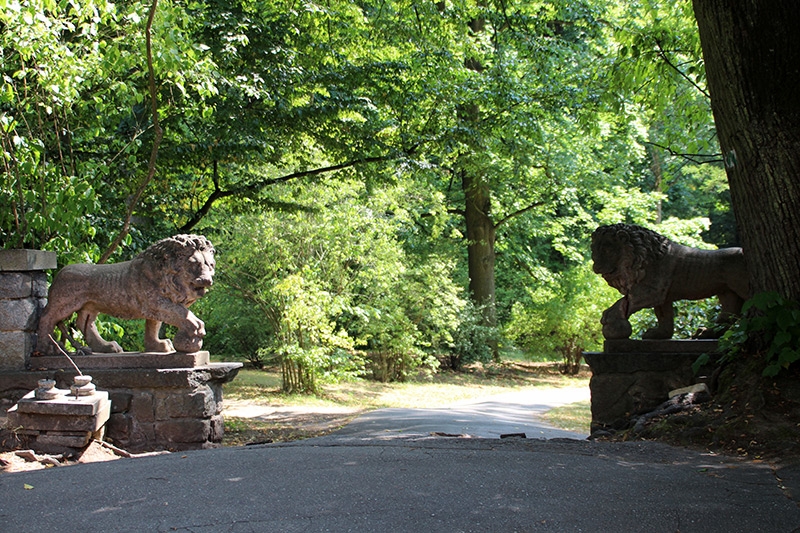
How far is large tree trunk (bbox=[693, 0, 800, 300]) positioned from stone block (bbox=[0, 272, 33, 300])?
5931 mm

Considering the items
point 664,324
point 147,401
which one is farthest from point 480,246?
point 147,401

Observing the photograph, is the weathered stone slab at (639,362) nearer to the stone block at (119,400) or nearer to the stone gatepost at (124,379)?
the stone gatepost at (124,379)

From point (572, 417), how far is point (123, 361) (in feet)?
24.3

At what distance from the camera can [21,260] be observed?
251 inches

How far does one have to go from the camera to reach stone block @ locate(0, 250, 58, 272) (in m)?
6.33

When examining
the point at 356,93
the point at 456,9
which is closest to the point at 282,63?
the point at 356,93

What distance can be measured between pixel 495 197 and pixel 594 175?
2.71 m

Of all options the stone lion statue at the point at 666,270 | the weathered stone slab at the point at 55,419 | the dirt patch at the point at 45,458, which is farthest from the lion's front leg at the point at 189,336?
the stone lion statue at the point at 666,270

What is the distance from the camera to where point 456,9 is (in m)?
12.0

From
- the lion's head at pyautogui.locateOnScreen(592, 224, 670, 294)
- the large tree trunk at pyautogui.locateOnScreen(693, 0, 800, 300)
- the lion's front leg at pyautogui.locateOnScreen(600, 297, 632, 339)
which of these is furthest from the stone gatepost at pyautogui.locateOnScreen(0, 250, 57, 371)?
the large tree trunk at pyautogui.locateOnScreen(693, 0, 800, 300)

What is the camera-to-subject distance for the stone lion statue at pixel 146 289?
6340mm

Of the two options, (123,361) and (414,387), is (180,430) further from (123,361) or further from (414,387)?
(414,387)

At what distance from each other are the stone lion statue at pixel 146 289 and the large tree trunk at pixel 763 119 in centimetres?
442

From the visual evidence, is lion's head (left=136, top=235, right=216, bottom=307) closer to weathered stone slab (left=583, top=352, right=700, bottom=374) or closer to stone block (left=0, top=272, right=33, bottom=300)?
stone block (left=0, top=272, right=33, bottom=300)
